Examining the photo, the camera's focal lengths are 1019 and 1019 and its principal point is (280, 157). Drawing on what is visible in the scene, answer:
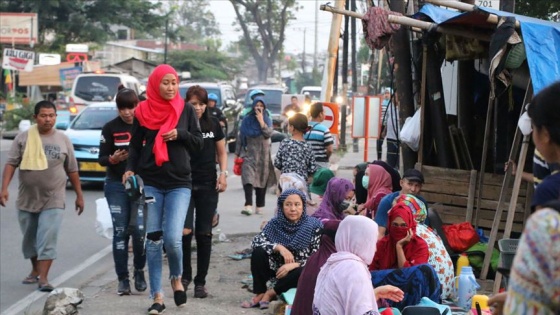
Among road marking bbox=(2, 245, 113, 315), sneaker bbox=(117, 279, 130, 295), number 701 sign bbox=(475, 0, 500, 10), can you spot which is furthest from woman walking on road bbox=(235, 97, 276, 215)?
sneaker bbox=(117, 279, 130, 295)

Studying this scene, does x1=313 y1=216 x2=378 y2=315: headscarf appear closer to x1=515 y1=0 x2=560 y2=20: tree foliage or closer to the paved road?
the paved road

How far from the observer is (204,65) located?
71812 millimetres

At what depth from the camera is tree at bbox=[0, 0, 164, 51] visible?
167 ft

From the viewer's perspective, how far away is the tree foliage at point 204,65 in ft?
222

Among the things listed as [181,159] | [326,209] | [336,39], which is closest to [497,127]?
[326,209]

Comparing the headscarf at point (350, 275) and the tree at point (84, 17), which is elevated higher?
the tree at point (84, 17)

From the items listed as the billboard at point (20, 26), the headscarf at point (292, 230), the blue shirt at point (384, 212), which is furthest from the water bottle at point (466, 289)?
the billboard at point (20, 26)

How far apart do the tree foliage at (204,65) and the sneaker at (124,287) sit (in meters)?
54.8

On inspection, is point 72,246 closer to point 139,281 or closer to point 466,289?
point 139,281

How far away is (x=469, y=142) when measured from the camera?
34.7 ft

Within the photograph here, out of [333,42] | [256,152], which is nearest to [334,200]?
[256,152]

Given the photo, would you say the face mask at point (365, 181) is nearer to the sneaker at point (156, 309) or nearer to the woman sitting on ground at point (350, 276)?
the sneaker at point (156, 309)

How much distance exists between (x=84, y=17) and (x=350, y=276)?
157 ft

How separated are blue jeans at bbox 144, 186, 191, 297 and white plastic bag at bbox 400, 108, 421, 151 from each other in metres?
3.16
